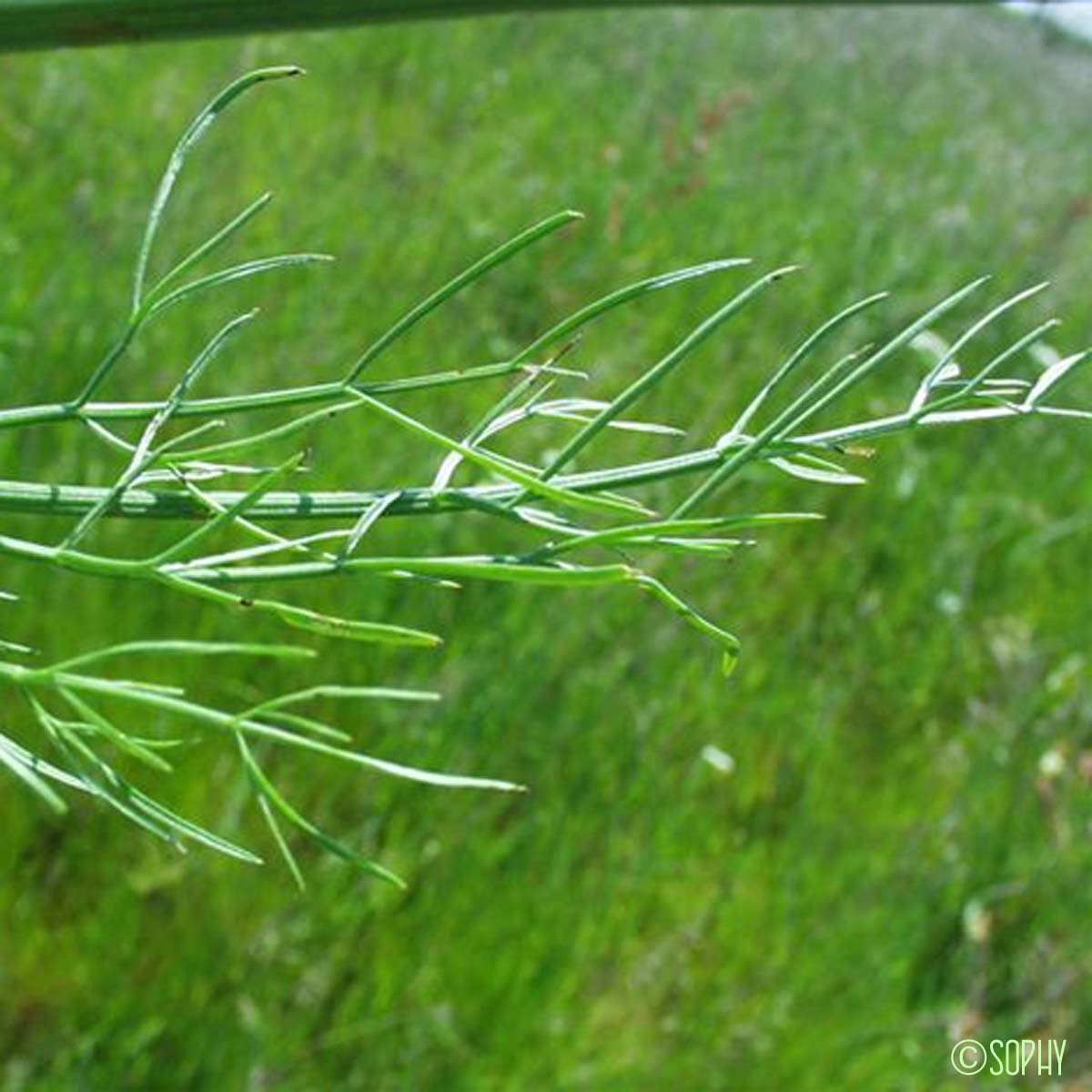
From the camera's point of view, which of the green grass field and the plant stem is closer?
the plant stem

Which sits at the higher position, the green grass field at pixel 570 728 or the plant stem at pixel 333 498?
the plant stem at pixel 333 498

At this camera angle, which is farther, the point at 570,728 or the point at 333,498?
the point at 570,728

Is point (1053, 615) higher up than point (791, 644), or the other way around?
point (791, 644)

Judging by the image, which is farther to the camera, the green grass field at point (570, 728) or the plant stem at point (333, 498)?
the green grass field at point (570, 728)

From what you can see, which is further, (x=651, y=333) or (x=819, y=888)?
(x=651, y=333)

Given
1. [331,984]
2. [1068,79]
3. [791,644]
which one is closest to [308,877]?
[331,984]

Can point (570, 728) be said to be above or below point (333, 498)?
below

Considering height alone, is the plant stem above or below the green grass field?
above

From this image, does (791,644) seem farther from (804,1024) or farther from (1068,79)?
(1068,79)
